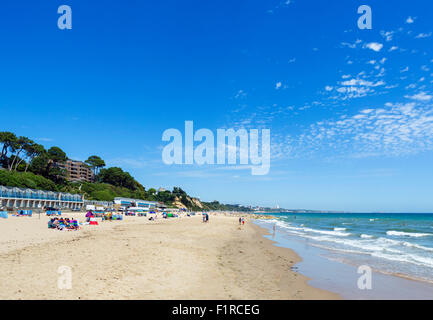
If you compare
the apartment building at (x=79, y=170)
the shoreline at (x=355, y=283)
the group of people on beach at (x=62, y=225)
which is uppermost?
the apartment building at (x=79, y=170)

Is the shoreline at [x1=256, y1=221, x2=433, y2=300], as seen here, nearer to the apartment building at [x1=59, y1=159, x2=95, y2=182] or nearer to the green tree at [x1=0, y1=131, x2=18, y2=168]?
the green tree at [x1=0, y1=131, x2=18, y2=168]

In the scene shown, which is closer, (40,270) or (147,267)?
(40,270)

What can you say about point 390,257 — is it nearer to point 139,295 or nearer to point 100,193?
point 139,295

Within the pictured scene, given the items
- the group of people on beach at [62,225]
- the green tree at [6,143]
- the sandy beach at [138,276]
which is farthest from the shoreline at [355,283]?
the green tree at [6,143]

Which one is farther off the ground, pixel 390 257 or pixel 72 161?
pixel 72 161

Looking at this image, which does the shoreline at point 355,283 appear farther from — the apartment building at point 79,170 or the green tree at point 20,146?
the apartment building at point 79,170

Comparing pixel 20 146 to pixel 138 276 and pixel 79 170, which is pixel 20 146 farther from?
pixel 138 276

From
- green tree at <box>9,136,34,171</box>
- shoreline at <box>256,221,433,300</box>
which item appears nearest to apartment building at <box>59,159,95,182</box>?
green tree at <box>9,136,34,171</box>

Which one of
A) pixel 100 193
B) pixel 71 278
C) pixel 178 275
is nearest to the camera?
pixel 71 278

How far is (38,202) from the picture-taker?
6297 cm

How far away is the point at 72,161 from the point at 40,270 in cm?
15017
